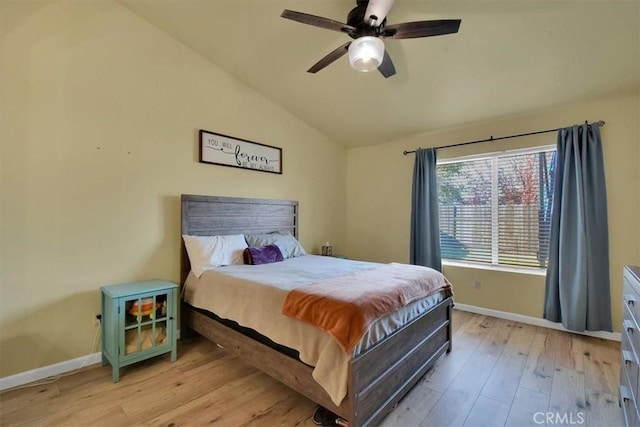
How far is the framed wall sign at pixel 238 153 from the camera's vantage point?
10.0 ft

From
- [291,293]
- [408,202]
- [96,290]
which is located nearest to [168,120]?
[96,290]

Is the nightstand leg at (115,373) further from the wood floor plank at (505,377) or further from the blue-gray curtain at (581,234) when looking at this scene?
the blue-gray curtain at (581,234)

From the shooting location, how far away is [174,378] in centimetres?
213

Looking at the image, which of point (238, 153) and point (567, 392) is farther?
point (238, 153)

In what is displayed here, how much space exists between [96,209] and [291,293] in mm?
1865

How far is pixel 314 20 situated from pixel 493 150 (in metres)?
2.79

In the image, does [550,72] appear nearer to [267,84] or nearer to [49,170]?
[267,84]

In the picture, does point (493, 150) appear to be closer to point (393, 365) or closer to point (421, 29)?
point (421, 29)

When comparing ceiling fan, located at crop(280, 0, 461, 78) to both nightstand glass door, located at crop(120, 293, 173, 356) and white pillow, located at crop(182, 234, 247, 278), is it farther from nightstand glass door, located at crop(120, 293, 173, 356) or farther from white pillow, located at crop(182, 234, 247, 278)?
nightstand glass door, located at crop(120, 293, 173, 356)

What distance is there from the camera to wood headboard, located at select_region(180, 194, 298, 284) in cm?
286

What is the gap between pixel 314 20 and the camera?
171cm

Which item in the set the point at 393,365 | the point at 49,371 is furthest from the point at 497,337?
the point at 49,371

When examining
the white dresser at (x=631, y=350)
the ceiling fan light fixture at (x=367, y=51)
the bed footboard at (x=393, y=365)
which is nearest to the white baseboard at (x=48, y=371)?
the bed footboard at (x=393, y=365)

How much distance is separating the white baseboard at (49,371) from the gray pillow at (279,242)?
5.37ft
